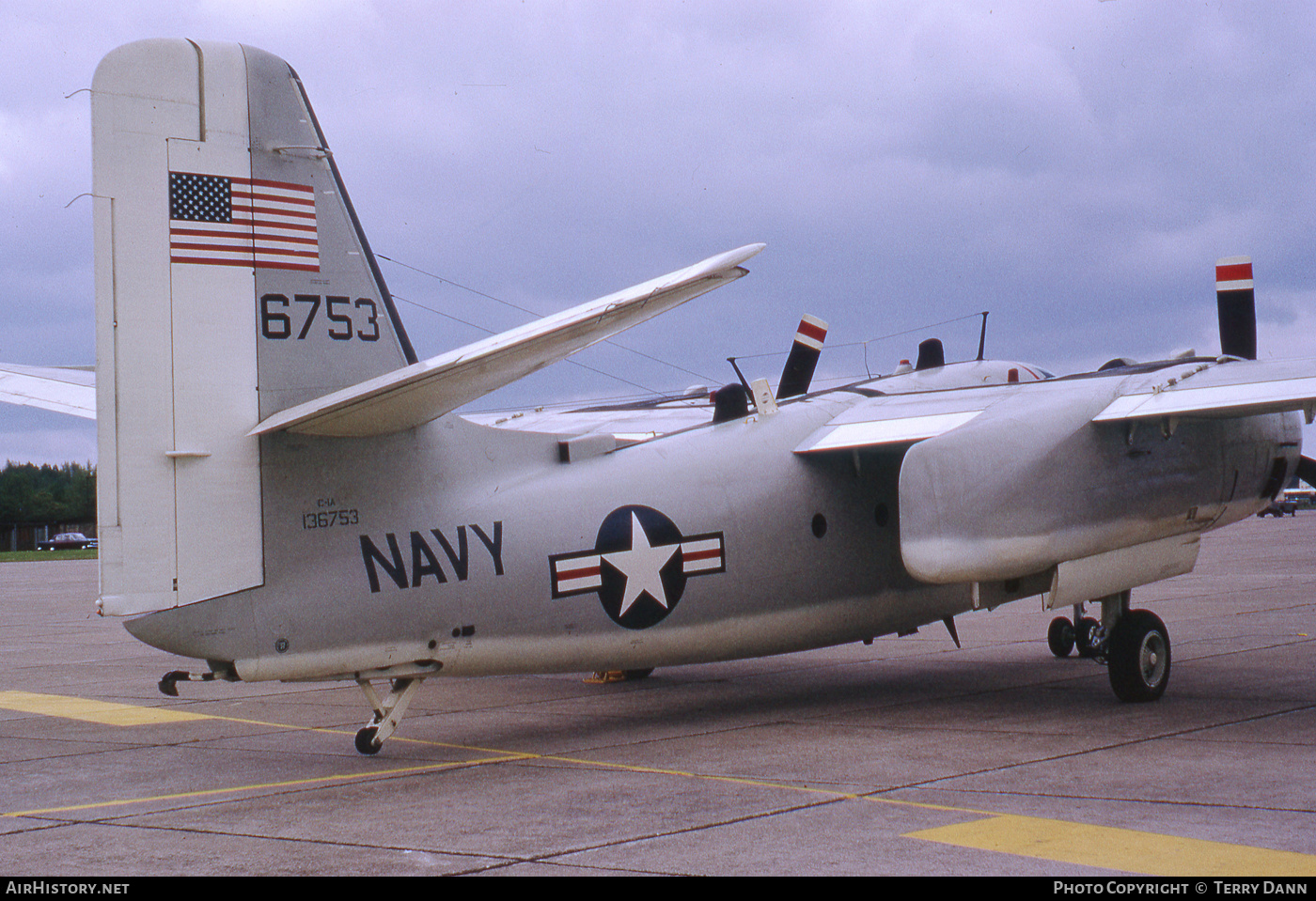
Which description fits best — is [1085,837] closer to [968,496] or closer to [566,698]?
[968,496]

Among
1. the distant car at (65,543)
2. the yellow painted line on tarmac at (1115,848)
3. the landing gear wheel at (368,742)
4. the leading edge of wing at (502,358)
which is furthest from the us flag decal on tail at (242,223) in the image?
the distant car at (65,543)

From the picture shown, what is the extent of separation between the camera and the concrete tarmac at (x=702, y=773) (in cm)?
640

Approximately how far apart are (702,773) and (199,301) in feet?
16.0

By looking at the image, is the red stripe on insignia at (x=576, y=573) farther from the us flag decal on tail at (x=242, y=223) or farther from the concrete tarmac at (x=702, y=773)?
the us flag decal on tail at (x=242, y=223)

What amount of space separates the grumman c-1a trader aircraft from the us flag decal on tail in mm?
20

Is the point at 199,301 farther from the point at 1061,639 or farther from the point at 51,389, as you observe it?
the point at 1061,639

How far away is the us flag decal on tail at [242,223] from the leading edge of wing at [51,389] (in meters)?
3.25

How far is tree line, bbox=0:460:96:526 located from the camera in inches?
3750

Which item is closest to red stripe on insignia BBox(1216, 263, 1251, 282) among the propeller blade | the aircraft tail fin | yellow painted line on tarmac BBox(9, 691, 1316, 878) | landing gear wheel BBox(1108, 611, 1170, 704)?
the propeller blade

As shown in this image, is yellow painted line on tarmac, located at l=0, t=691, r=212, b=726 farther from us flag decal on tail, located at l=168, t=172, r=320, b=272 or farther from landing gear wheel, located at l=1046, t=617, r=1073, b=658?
landing gear wheel, located at l=1046, t=617, r=1073, b=658

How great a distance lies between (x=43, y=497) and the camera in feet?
317

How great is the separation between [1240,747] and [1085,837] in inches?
Answer: 133

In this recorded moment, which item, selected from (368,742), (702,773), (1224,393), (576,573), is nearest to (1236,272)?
(1224,393)
